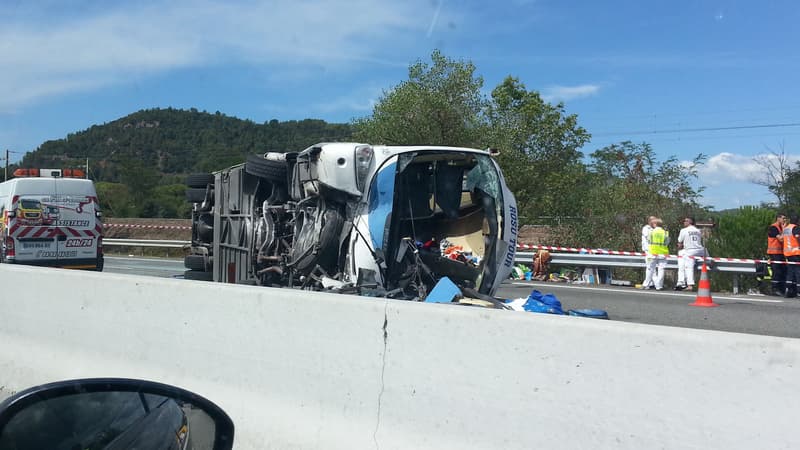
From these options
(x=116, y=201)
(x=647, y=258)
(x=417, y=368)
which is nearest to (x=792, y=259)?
(x=647, y=258)

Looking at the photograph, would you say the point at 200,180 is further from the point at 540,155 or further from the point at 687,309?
the point at 540,155

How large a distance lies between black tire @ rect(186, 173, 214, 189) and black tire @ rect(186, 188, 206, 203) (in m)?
0.08

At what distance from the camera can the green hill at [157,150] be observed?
163ft

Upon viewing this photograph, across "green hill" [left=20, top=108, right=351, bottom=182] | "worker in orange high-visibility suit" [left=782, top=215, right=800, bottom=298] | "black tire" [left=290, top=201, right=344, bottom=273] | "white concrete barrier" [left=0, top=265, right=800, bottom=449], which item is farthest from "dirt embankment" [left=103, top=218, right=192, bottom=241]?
"white concrete barrier" [left=0, top=265, right=800, bottom=449]

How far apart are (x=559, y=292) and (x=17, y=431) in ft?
41.7

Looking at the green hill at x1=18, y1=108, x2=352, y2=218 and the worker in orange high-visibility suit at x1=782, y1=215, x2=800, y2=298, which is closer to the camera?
the worker in orange high-visibility suit at x1=782, y1=215, x2=800, y2=298

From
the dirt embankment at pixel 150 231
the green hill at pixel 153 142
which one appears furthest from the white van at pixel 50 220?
the green hill at pixel 153 142

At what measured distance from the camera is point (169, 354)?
5.05 meters

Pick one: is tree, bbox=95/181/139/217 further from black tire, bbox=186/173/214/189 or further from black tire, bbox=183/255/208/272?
black tire, bbox=183/255/208/272

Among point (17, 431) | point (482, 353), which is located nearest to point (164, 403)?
point (17, 431)

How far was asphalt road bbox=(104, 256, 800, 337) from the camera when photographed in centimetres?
950

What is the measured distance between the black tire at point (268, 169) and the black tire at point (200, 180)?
2266mm

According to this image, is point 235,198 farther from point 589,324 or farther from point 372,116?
point 372,116

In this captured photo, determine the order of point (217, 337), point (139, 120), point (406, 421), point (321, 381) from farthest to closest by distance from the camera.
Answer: point (139, 120) → point (217, 337) → point (321, 381) → point (406, 421)
